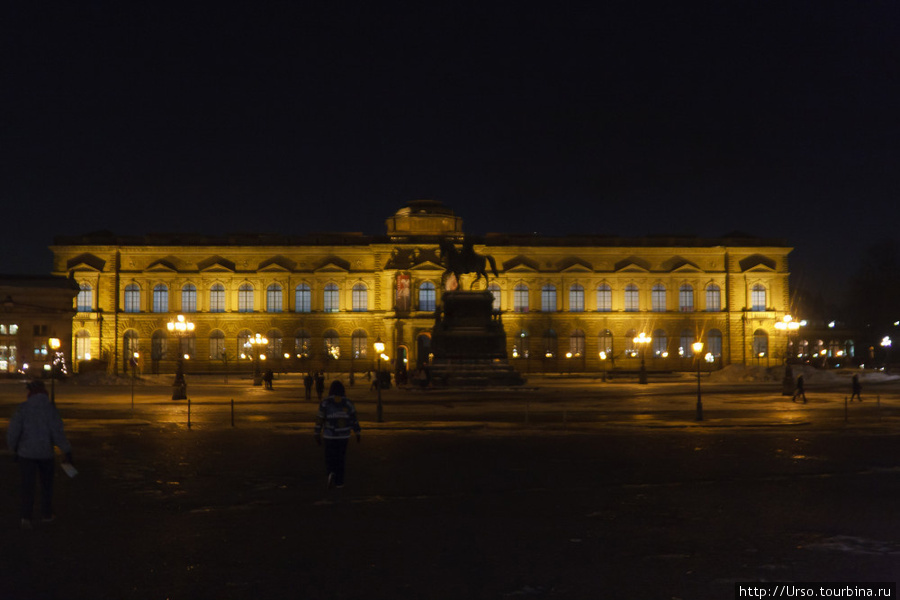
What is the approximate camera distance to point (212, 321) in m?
90.2

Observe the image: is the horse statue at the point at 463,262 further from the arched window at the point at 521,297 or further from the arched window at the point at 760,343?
the arched window at the point at 760,343

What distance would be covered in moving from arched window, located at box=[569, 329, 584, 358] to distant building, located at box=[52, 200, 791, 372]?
0.11 metres

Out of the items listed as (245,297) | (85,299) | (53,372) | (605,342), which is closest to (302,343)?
(245,297)

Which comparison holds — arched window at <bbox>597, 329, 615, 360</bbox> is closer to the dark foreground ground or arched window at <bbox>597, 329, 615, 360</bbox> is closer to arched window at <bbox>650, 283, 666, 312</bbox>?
arched window at <bbox>650, 283, 666, 312</bbox>

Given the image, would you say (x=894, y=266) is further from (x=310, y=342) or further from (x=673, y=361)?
(x=310, y=342)

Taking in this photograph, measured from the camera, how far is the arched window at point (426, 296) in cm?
8850

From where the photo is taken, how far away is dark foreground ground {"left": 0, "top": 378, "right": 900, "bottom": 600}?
27.5 feet

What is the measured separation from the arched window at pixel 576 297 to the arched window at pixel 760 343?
56.0 feet

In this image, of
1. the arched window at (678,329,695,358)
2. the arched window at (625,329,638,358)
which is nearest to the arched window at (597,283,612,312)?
the arched window at (625,329,638,358)

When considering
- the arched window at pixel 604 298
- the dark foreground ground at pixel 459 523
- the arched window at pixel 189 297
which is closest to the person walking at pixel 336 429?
the dark foreground ground at pixel 459 523

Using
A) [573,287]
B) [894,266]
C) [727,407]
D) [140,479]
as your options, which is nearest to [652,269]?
[573,287]

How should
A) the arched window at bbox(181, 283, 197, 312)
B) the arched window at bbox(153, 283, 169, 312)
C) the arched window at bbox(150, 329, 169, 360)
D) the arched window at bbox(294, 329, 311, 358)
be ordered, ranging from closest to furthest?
the arched window at bbox(150, 329, 169, 360) < the arched window at bbox(294, 329, 311, 358) < the arched window at bbox(153, 283, 169, 312) < the arched window at bbox(181, 283, 197, 312)

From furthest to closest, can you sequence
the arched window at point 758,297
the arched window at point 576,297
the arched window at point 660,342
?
the arched window at point 758,297
the arched window at point 576,297
the arched window at point 660,342

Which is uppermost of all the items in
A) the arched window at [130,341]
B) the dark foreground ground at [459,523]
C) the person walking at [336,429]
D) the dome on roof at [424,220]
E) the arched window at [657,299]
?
the dome on roof at [424,220]
